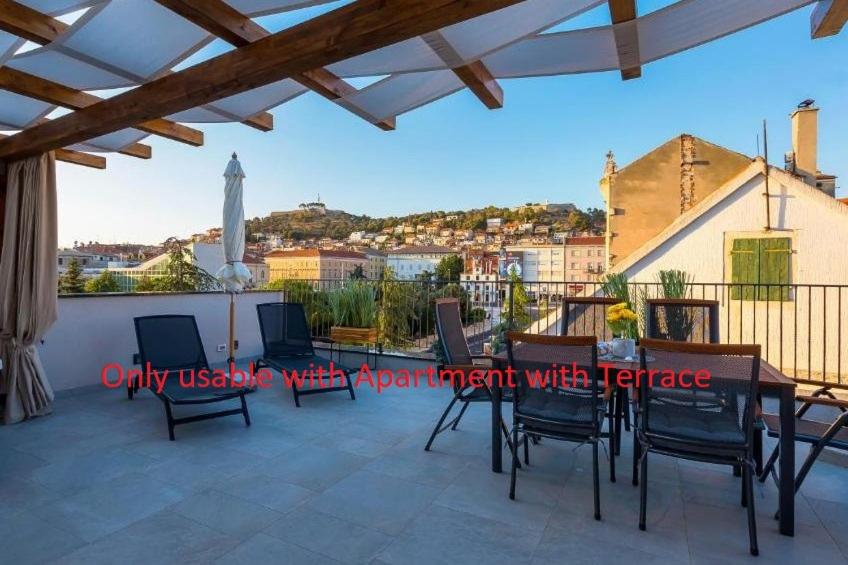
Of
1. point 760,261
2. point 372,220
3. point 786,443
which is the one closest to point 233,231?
point 786,443

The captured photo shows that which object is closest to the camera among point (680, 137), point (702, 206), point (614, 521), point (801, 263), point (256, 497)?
point (614, 521)

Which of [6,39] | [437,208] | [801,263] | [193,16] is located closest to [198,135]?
[6,39]

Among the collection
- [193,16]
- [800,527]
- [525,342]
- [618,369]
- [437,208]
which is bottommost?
[800,527]

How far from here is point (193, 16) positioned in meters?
2.44

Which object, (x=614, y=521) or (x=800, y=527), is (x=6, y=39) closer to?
(x=614, y=521)

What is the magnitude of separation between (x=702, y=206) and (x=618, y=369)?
343 inches

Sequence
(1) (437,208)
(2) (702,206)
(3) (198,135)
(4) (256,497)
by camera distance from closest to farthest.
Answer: (4) (256,497) < (3) (198,135) < (2) (702,206) < (1) (437,208)

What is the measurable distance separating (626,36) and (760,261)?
8.61m

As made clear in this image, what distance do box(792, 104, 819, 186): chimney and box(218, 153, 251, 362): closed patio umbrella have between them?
1251 centimetres

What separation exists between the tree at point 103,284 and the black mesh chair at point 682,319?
9628 mm

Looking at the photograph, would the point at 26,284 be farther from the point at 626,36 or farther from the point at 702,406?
the point at 702,406

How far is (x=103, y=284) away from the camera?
9609 mm

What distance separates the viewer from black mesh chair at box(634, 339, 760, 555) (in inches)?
84.7

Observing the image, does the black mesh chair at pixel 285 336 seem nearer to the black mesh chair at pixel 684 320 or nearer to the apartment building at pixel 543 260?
the black mesh chair at pixel 684 320
